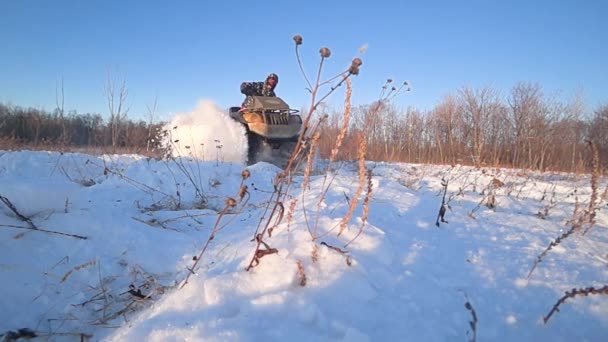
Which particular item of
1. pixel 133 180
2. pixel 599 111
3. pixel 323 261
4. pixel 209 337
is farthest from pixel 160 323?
pixel 599 111

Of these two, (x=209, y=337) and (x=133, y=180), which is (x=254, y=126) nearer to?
(x=133, y=180)

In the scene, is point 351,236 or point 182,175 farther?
point 182,175

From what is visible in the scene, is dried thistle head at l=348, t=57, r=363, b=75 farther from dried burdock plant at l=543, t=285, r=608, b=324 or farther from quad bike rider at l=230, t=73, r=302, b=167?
quad bike rider at l=230, t=73, r=302, b=167

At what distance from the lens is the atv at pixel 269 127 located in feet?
26.9

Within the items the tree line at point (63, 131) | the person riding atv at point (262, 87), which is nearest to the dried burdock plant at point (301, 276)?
the tree line at point (63, 131)

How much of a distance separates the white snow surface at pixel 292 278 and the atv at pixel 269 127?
18.5ft

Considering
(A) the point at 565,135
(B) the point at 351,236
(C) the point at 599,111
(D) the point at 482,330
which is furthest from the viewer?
(C) the point at 599,111

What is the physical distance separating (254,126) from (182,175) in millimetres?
3895

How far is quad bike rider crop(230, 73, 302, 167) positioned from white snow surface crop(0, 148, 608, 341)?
18.5ft

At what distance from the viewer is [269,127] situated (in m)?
8.11

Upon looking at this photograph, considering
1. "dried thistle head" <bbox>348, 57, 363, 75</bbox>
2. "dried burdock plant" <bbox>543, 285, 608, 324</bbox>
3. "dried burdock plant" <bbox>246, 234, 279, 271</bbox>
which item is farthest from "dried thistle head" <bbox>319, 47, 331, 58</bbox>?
"dried burdock plant" <bbox>543, 285, 608, 324</bbox>

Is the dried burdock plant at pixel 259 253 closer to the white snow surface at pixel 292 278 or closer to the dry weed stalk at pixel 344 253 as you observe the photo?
the white snow surface at pixel 292 278

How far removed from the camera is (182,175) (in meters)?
4.57

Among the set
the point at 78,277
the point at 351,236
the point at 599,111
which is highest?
the point at 599,111
